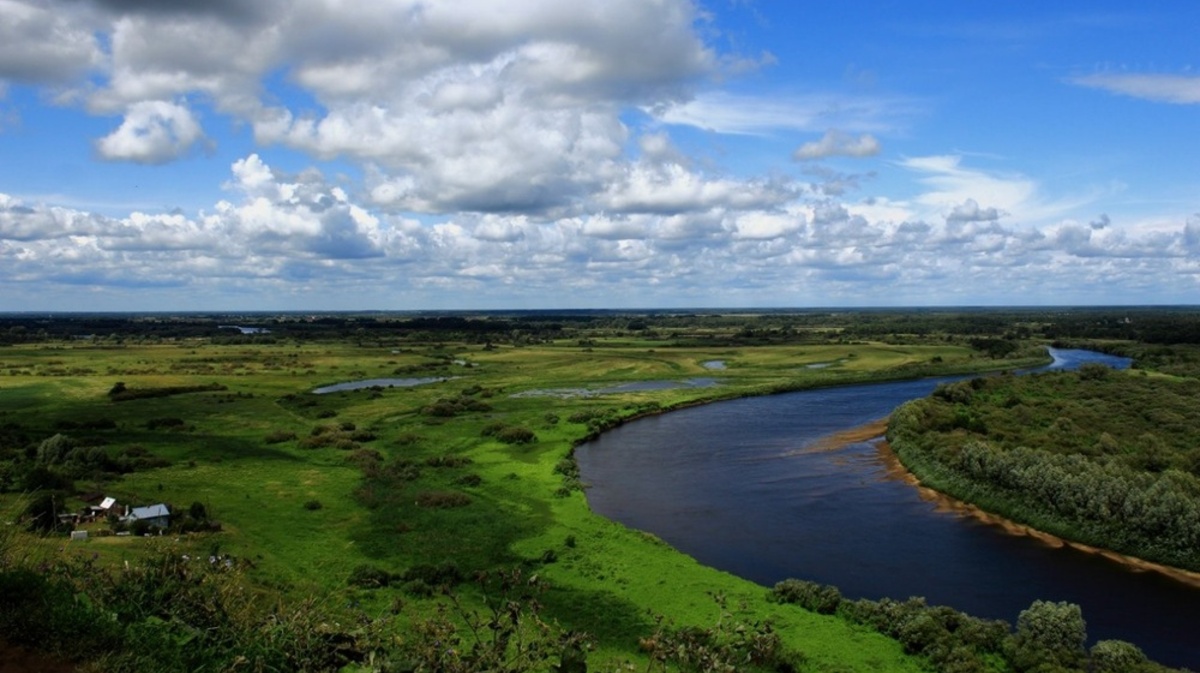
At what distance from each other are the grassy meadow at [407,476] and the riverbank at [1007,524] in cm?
1657

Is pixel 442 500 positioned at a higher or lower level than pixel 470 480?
higher

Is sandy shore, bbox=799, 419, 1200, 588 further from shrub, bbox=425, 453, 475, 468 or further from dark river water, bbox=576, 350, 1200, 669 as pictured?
shrub, bbox=425, 453, 475, 468

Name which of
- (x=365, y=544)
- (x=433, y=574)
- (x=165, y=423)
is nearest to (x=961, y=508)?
(x=433, y=574)

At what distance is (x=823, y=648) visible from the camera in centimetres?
2511

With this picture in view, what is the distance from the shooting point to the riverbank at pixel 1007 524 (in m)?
33.0

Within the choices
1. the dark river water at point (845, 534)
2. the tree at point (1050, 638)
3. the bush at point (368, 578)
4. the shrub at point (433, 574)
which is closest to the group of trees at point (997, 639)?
the tree at point (1050, 638)

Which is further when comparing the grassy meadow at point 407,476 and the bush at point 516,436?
the bush at point 516,436

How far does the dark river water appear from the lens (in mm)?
30219

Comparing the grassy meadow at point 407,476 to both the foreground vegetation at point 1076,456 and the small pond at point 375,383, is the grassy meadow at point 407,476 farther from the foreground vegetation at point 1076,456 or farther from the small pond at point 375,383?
the foreground vegetation at point 1076,456

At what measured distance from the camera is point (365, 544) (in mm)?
35094

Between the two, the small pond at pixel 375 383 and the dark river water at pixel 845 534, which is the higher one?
the small pond at pixel 375 383

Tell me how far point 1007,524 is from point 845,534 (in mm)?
9336

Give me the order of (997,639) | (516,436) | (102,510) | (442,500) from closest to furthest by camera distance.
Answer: (997,639), (102,510), (442,500), (516,436)

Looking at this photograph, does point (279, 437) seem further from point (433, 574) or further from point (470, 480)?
point (433, 574)
